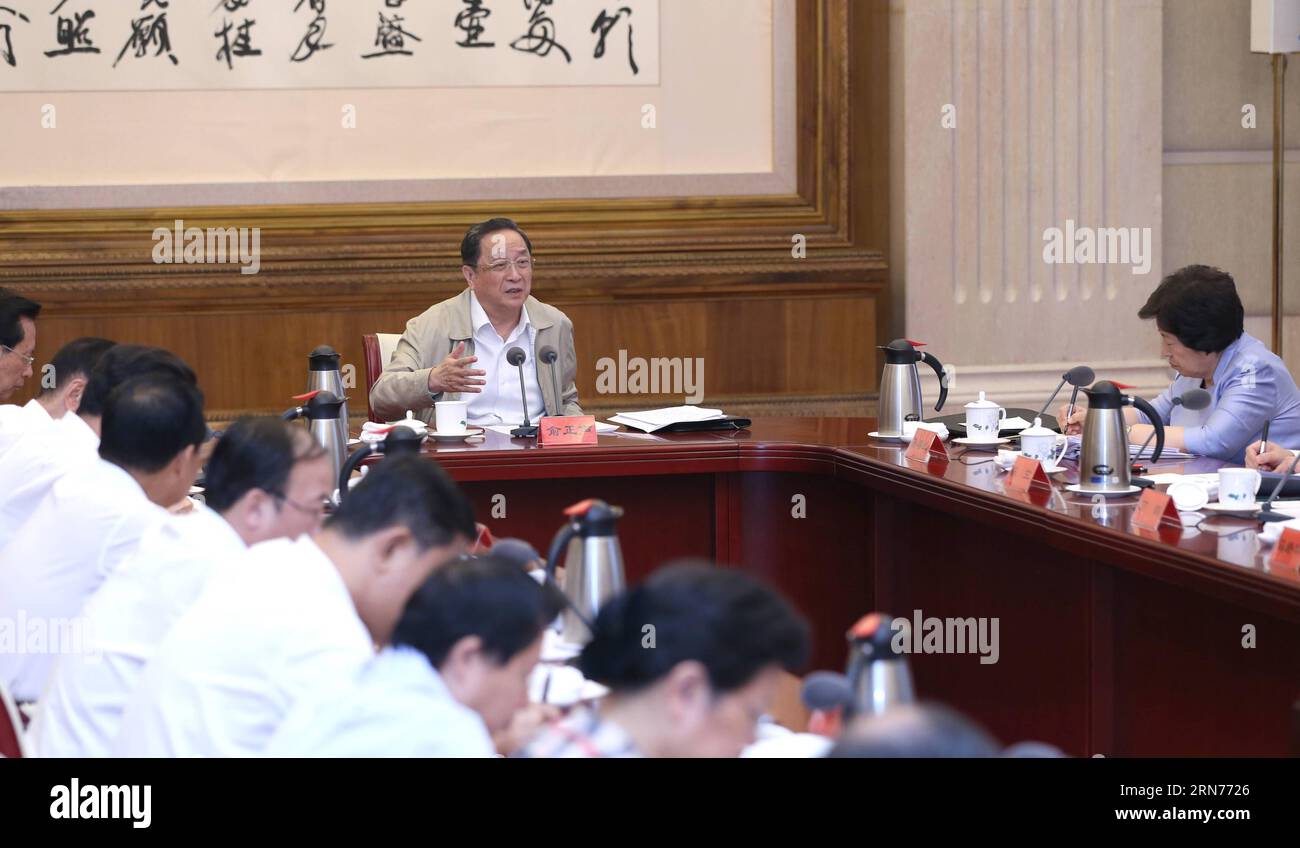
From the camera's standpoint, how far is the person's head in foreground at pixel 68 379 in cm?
320

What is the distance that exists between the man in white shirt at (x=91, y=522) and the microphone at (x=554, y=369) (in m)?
1.47

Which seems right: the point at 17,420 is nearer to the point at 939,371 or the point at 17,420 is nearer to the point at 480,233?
the point at 480,233

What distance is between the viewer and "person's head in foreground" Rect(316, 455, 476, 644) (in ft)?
5.81

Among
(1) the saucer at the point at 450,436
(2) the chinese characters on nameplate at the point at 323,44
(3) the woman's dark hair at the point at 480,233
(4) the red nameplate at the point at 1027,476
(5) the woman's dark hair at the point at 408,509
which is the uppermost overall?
(2) the chinese characters on nameplate at the point at 323,44

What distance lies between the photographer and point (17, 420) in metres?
3.21

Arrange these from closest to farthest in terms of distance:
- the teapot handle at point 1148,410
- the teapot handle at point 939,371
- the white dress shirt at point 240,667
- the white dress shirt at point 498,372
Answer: the white dress shirt at point 240,667
the teapot handle at point 1148,410
the teapot handle at point 939,371
the white dress shirt at point 498,372

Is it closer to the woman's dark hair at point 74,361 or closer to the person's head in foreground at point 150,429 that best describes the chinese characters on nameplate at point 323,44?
the woman's dark hair at point 74,361

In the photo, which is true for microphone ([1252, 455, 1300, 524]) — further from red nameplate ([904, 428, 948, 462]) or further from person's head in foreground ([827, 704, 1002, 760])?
person's head in foreground ([827, 704, 1002, 760])

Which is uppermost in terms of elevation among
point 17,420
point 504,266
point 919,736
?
point 504,266

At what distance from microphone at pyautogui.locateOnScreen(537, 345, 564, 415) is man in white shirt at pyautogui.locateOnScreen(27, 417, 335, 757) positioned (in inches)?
67.5

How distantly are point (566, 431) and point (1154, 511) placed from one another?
1.58 meters

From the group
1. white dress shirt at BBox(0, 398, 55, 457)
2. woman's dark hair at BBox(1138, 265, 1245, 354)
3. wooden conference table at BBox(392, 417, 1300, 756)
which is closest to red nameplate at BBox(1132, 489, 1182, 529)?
wooden conference table at BBox(392, 417, 1300, 756)

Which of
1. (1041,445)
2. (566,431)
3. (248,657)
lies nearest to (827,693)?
(248,657)

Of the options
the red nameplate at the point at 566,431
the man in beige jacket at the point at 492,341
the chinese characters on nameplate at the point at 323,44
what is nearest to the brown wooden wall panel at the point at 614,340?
the chinese characters on nameplate at the point at 323,44
